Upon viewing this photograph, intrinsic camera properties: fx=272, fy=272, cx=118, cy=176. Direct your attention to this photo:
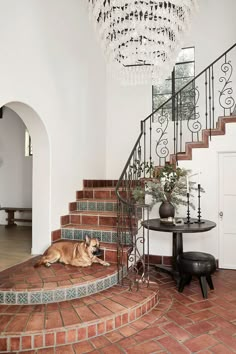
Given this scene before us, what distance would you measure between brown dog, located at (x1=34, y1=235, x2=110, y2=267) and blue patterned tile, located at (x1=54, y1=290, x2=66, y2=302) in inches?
24.4

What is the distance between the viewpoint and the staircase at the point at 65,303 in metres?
2.29

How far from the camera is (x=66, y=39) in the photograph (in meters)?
4.57

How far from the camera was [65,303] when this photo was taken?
2770mm

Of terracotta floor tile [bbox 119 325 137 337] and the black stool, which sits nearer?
terracotta floor tile [bbox 119 325 137 337]

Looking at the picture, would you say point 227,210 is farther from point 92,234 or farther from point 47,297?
point 47,297

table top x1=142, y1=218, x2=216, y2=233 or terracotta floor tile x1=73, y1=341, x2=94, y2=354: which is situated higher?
table top x1=142, y1=218, x2=216, y2=233

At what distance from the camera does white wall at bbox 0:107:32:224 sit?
6.86 metres

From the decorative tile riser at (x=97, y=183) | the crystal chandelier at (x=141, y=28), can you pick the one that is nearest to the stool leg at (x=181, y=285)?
the decorative tile riser at (x=97, y=183)

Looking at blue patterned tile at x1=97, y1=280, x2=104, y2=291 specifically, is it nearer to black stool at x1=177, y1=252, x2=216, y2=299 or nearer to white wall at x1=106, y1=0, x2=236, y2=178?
black stool at x1=177, y1=252, x2=216, y2=299

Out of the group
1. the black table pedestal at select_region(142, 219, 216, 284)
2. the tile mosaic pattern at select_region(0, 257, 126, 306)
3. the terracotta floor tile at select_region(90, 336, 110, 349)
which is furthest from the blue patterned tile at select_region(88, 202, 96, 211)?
the terracotta floor tile at select_region(90, 336, 110, 349)

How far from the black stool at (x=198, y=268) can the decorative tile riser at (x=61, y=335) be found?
1.03 metres

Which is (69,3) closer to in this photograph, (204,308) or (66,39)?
(66,39)

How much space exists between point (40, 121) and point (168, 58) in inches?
78.5

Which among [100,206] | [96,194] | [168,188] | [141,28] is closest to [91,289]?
[168,188]
